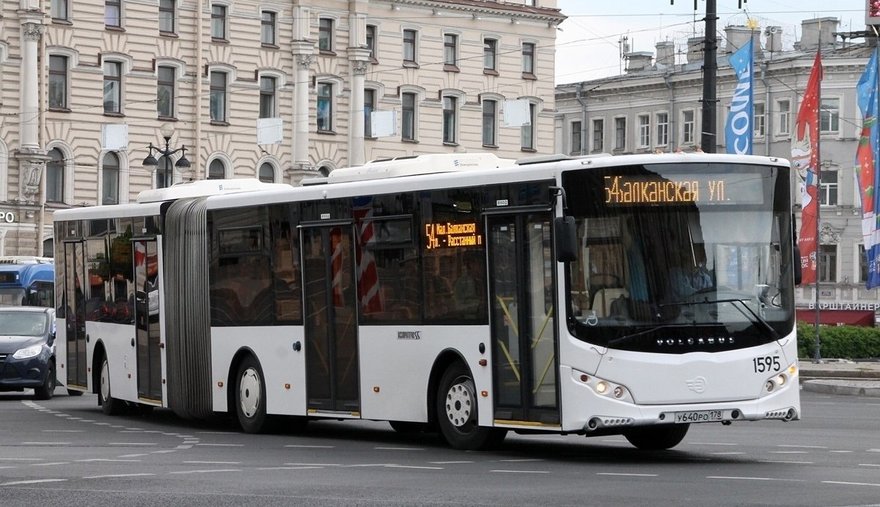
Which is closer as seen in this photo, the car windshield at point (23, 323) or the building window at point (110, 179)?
the car windshield at point (23, 323)

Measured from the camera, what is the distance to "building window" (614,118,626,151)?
95188mm

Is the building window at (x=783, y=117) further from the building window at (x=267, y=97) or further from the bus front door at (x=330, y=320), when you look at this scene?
the bus front door at (x=330, y=320)

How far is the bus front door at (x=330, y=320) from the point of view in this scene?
1914cm

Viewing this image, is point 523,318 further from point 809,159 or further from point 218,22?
point 218,22

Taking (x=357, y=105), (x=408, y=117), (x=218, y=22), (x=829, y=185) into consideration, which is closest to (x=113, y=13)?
(x=218, y=22)

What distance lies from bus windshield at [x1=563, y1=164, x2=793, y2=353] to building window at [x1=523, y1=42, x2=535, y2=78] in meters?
65.0

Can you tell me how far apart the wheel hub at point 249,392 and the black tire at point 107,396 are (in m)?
3.70

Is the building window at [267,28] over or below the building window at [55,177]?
over

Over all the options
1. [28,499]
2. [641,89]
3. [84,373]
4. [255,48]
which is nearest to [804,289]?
[641,89]

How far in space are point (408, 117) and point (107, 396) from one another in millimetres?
54185

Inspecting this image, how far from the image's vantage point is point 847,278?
85938 mm

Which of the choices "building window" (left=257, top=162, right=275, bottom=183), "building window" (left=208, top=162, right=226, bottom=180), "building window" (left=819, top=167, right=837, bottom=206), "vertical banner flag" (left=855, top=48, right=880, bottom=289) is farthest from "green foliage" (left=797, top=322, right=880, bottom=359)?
"building window" (left=819, top=167, right=837, bottom=206)

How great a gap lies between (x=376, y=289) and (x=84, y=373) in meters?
7.67

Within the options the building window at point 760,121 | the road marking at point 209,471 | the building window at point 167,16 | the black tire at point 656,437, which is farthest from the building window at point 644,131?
the road marking at point 209,471
